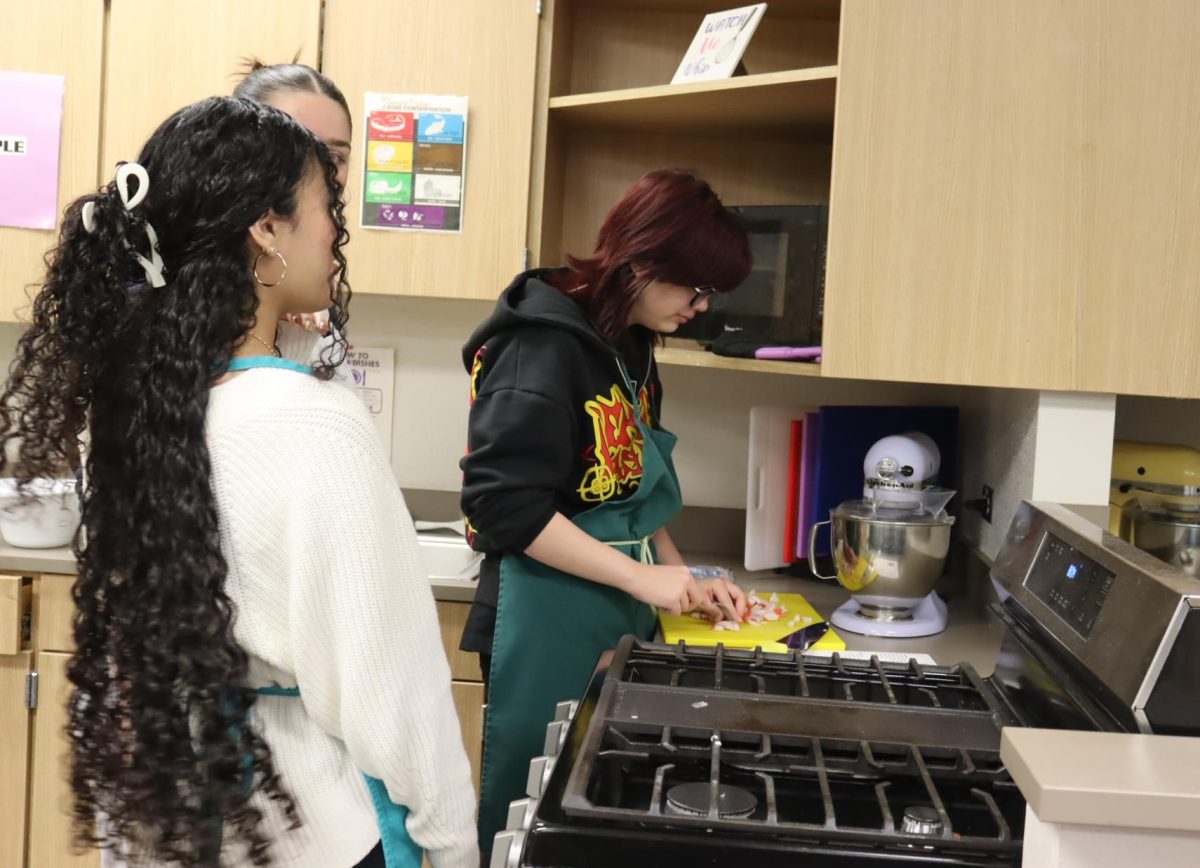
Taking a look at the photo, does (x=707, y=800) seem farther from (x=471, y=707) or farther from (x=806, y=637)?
(x=471, y=707)

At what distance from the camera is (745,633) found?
1.55 m

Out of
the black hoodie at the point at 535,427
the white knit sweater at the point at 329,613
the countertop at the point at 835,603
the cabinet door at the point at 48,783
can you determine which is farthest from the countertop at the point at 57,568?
the white knit sweater at the point at 329,613

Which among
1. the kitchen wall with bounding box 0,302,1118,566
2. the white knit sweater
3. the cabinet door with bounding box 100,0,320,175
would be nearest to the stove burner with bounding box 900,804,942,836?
the white knit sweater

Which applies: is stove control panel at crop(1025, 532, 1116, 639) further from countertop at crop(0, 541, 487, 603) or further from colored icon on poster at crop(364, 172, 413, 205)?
colored icon on poster at crop(364, 172, 413, 205)

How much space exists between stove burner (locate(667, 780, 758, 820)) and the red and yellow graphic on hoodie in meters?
0.68

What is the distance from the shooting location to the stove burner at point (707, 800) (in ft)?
2.82

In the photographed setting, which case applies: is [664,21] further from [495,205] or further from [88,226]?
[88,226]

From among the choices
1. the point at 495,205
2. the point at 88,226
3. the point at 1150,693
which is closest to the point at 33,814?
the point at 495,205

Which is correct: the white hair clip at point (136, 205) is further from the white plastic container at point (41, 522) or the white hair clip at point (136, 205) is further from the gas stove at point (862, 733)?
the white plastic container at point (41, 522)

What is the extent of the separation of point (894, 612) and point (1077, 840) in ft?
3.56

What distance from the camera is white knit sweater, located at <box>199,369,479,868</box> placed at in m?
0.92

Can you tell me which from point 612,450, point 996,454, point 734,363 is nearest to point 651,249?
point 612,450

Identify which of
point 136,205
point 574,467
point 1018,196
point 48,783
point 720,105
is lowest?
point 48,783

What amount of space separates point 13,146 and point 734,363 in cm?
144
